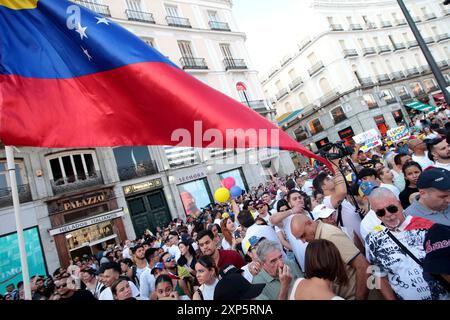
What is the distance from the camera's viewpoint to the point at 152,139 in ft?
8.82

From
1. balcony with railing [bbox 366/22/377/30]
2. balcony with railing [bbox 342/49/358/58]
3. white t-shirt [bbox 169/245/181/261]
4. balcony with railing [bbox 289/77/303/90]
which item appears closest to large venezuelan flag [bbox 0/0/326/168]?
white t-shirt [bbox 169/245/181/261]

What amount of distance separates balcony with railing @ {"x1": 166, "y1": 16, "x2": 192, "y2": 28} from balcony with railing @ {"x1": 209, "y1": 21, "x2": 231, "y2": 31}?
2.23 meters

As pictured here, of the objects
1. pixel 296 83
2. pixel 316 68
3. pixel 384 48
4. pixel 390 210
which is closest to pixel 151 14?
pixel 316 68

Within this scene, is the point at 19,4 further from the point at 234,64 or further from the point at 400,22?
the point at 400,22

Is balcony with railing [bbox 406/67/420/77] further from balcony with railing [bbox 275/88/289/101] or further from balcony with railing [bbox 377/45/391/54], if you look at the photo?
balcony with railing [bbox 275/88/289/101]

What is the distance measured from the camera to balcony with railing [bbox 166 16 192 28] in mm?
21469

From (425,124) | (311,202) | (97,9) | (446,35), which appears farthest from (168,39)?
(446,35)

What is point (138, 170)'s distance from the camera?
17469mm

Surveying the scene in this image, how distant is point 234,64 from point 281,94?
16.7 metres

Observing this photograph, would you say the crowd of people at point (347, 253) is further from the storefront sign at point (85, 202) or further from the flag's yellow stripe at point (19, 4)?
the storefront sign at point (85, 202)

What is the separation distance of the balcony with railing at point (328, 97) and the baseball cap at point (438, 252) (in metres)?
32.0
